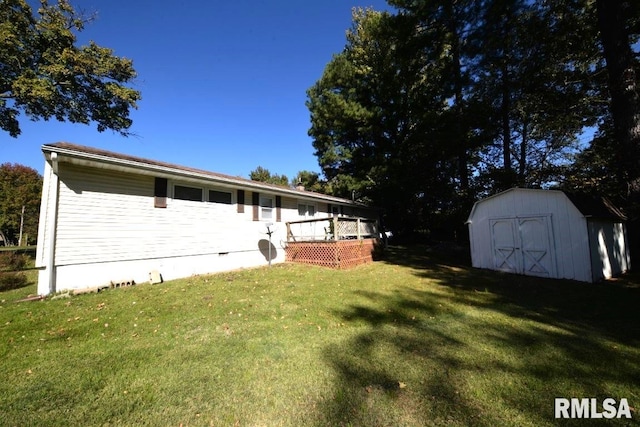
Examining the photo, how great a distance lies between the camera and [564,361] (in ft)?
11.4

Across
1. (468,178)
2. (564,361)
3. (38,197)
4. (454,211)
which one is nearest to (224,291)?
(564,361)

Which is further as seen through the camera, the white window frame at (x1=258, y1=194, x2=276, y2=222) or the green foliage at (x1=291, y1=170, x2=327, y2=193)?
the green foliage at (x1=291, y1=170, x2=327, y2=193)

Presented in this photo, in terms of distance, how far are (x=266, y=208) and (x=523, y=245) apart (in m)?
10.3

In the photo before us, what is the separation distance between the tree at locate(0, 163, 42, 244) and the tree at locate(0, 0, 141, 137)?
23450mm

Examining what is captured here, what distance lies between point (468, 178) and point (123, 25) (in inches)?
855

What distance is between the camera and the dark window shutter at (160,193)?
878 cm

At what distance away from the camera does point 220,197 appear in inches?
423

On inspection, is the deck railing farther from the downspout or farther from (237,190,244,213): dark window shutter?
the downspout

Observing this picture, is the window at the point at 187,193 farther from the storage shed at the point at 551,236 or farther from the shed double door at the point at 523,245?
Answer: the shed double door at the point at 523,245

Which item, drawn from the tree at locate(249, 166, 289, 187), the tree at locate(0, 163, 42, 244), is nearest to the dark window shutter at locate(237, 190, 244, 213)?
the tree at locate(249, 166, 289, 187)

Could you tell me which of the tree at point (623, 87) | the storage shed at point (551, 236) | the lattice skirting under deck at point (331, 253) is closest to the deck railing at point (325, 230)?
the lattice skirting under deck at point (331, 253)

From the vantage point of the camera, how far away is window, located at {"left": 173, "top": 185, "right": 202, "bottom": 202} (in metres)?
9.42

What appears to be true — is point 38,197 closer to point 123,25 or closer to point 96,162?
point 123,25

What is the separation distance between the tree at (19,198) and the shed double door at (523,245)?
159ft
